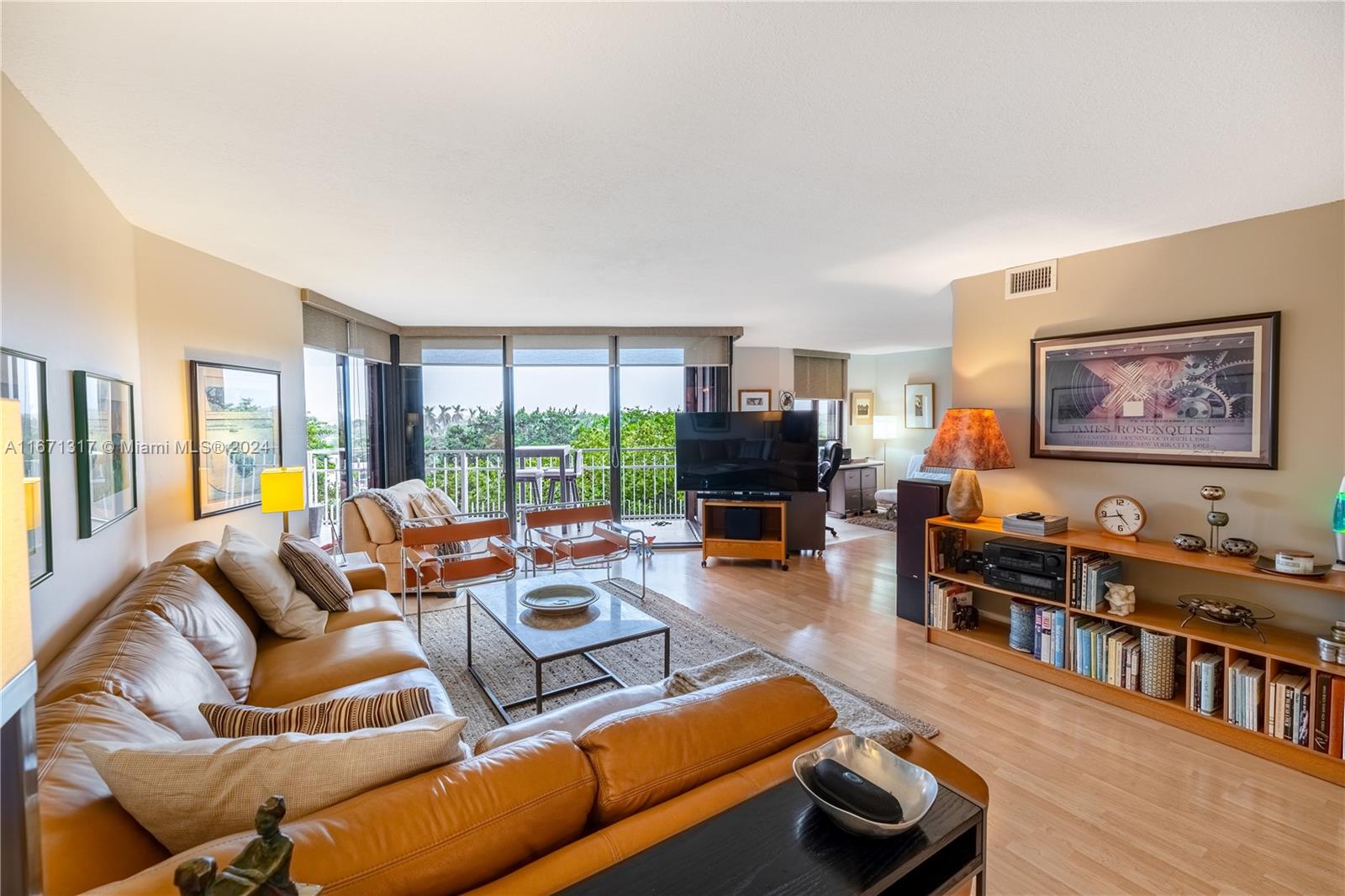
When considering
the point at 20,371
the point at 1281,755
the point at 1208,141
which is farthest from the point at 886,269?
the point at 20,371

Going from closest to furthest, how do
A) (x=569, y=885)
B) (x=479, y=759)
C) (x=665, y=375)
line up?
(x=569, y=885), (x=479, y=759), (x=665, y=375)

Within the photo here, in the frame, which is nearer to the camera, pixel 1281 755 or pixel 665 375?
pixel 1281 755

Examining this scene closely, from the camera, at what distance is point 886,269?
3627 millimetres

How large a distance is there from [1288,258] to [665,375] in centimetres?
464

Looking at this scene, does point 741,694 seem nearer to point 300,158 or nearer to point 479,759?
point 479,759

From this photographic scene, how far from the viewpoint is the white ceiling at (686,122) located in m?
1.37

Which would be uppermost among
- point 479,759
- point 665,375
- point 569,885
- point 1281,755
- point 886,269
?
point 886,269

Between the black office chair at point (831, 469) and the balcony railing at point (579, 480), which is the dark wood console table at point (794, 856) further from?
the black office chair at point (831, 469)

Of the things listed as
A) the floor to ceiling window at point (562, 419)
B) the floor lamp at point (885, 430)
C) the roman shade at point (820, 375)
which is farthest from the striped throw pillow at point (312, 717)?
the floor lamp at point (885, 430)

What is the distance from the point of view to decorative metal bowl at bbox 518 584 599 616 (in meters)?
2.92

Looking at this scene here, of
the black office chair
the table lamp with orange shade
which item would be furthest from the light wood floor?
the black office chair

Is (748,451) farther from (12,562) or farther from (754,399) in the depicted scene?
(12,562)

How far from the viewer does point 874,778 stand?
116cm

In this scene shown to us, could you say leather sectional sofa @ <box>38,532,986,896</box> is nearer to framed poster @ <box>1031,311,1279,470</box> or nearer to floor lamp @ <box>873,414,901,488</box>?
framed poster @ <box>1031,311,1279,470</box>
